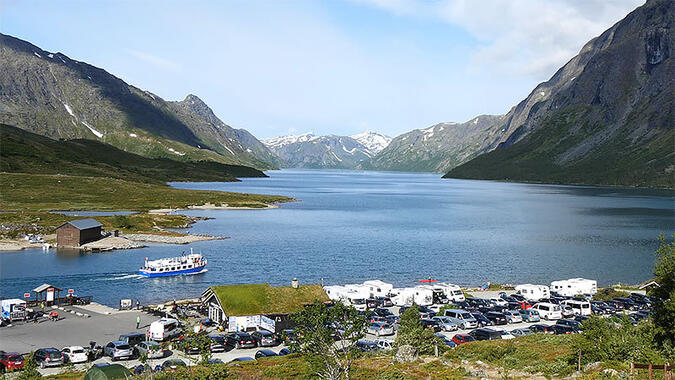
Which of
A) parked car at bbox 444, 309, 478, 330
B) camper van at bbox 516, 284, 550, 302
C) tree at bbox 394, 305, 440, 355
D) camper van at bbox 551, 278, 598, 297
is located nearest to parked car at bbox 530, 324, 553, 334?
parked car at bbox 444, 309, 478, 330

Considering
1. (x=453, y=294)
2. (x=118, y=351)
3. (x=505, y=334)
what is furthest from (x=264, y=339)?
(x=453, y=294)

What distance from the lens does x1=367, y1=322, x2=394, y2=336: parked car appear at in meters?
53.4

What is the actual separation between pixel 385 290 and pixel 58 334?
40.4 meters

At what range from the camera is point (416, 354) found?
4069cm

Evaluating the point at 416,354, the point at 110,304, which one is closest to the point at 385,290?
the point at 416,354

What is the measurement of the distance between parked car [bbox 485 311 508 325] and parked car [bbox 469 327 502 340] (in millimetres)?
6985

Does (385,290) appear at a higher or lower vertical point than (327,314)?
lower

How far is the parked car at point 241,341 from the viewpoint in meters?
47.2

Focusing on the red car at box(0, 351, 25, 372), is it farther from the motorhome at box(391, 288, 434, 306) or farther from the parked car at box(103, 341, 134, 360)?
the motorhome at box(391, 288, 434, 306)

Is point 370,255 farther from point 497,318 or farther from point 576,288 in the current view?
point 497,318

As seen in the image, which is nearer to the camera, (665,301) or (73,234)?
(665,301)

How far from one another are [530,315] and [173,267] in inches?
2354

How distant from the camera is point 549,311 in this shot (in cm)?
6269

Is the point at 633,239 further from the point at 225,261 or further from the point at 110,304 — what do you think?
the point at 110,304
